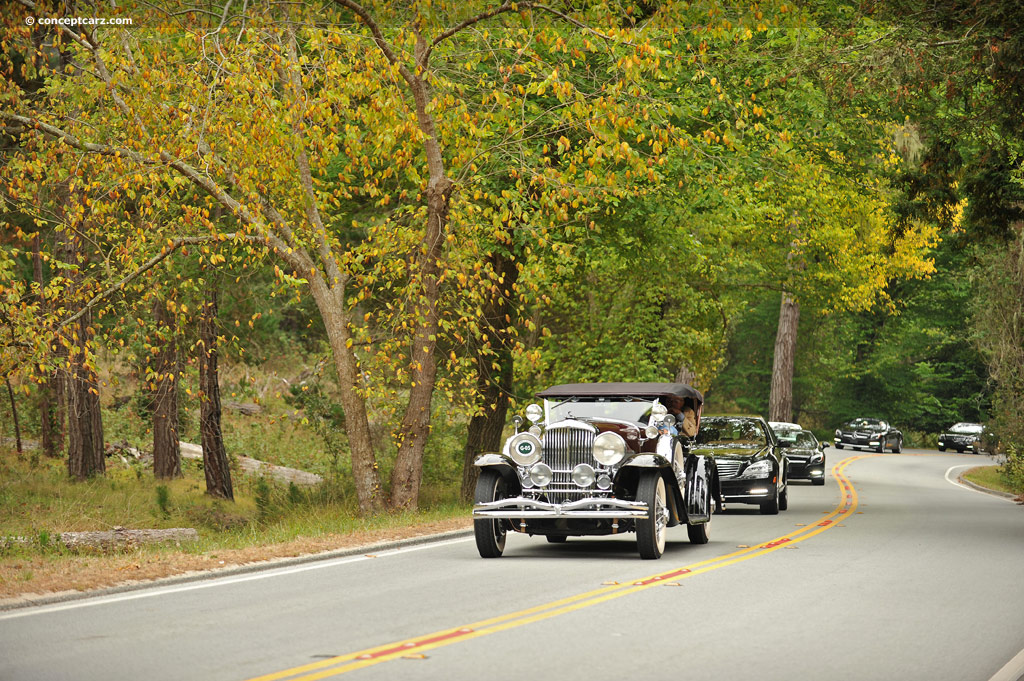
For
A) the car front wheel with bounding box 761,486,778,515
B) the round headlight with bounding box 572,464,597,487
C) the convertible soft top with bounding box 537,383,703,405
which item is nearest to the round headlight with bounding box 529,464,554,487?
the round headlight with bounding box 572,464,597,487

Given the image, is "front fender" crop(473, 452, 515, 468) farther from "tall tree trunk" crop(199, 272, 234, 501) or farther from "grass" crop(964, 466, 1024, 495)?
"grass" crop(964, 466, 1024, 495)

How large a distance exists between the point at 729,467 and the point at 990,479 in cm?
2125

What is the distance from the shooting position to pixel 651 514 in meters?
14.0

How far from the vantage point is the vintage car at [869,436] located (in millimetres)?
61916

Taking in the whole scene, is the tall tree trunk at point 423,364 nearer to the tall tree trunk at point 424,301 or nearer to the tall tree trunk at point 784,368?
the tall tree trunk at point 424,301

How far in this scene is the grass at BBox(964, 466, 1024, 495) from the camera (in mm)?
35506

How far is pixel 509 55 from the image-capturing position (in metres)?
21.1

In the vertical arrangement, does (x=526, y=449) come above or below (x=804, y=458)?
above

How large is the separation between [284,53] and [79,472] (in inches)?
533

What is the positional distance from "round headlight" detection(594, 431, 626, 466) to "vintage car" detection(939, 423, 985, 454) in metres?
53.2

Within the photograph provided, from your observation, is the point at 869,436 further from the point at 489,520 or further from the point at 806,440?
the point at 489,520

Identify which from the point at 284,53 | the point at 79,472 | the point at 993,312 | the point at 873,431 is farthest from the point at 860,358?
the point at 284,53

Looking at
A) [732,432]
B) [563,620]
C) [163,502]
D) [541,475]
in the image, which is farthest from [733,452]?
[563,620]

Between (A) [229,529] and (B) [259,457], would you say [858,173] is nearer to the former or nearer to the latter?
(A) [229,529]
